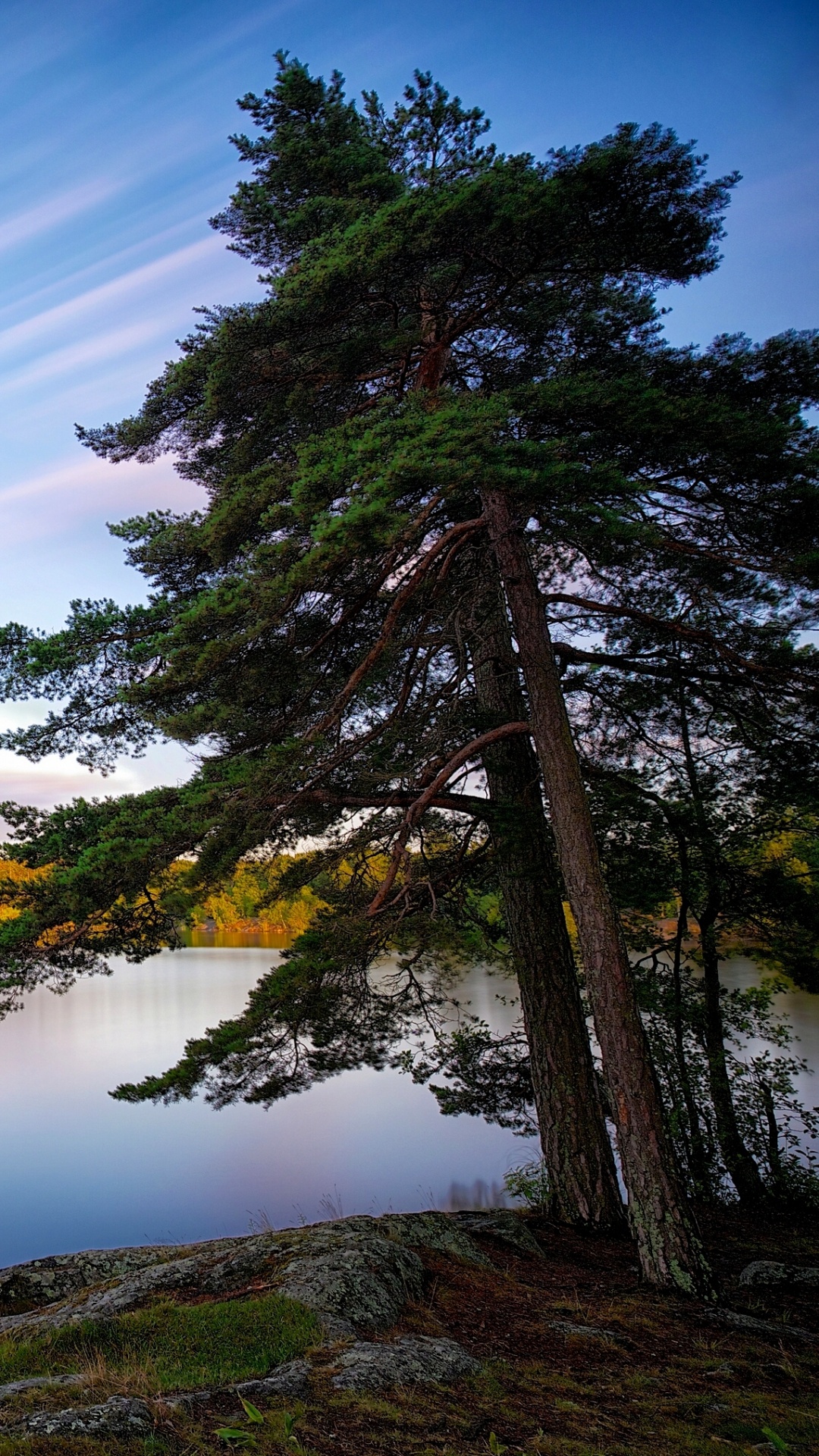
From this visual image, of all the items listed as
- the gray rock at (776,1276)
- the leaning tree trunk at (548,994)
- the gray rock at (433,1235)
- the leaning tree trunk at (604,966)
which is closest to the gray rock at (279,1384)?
the gray rock at (433,1235)

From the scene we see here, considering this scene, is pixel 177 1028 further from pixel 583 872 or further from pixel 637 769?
pixel 583 872

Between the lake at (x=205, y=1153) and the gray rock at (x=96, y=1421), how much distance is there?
4.54 m

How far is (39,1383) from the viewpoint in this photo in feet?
8.95

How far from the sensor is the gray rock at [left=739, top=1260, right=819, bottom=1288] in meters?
5.20

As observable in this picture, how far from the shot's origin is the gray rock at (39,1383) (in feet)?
8.76

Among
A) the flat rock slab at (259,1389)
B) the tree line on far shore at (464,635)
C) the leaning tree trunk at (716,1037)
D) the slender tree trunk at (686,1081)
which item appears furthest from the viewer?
the slender tree trunk at (686,1081)

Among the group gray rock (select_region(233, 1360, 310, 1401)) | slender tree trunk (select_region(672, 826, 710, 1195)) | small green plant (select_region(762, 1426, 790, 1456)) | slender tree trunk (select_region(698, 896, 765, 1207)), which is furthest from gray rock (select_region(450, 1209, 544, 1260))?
slender tree trunk (select_region(698, 896, 765, 1207))

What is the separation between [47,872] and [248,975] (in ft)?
95.9

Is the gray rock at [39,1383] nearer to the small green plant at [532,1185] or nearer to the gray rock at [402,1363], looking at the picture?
the gray rock at [402,1363]

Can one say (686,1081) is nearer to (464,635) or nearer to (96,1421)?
(464,635)

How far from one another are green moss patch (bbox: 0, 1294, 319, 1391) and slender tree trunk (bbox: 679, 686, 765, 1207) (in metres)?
5.54

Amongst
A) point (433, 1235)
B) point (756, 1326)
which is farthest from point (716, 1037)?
point (433, 1235)

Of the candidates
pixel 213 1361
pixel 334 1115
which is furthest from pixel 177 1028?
pixel 213 1361

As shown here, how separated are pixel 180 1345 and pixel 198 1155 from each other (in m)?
10.7
